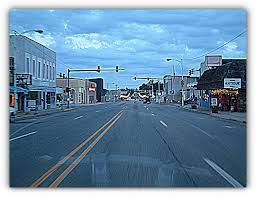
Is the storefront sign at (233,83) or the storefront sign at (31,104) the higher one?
the storefront sign at (233,83)

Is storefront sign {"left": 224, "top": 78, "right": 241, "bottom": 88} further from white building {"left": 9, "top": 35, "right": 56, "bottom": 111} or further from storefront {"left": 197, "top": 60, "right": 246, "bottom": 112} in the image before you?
white building {"left": 9, "top": 35, "right": 56, "bottom": 111}

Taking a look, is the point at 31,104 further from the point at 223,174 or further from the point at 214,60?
the point at 223,174

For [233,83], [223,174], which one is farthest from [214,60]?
[223,174]

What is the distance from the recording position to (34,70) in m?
48.8

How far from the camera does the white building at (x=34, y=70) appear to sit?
43.8 m

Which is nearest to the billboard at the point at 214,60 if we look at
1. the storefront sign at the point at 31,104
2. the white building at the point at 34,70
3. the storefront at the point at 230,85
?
the storefront at the point at 230,85

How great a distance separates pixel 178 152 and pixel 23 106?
124 ft

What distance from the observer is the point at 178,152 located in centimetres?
1203

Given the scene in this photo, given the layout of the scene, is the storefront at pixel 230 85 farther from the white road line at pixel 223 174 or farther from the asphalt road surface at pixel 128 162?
the white road line at pixel 223 174

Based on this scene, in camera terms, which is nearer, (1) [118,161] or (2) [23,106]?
(1) [118,161]

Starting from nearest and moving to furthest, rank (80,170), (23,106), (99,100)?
(80,170)
(23,106)
(99,100)
